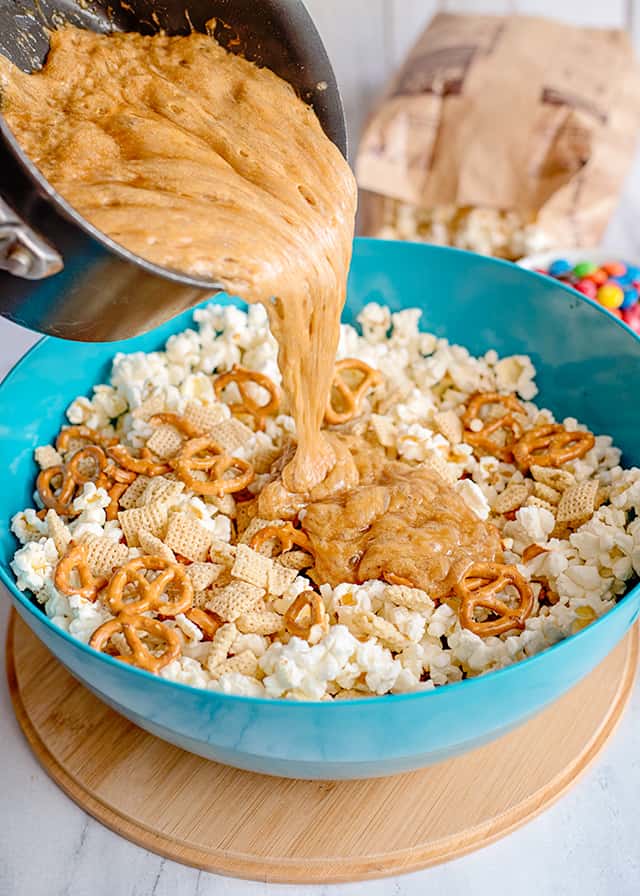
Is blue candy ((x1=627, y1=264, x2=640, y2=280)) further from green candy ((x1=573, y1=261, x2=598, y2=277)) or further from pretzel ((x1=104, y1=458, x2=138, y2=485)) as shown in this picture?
pretzel ((x1=104, y1=458, x2=138, y2=485))

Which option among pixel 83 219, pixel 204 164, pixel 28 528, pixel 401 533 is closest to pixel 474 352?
pixel 401 533

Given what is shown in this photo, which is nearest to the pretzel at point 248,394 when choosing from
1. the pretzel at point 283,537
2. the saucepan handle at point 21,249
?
the pretzel at point 283,537

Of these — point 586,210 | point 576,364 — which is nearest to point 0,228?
point 576,364

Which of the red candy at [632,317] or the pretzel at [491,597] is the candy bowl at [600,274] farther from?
the pretzel at [491,597]

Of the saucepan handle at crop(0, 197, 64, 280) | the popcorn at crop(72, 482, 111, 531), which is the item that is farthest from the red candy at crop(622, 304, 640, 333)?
the saucepan handle at crop(0, 197, 64, 280)

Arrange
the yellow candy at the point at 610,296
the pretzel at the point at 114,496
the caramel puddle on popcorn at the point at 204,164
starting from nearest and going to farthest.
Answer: the caramel puddle on popcorn at the point at 204,164 → the pretzel at the point at 114,496 → the yellow candy at the point at 610,296

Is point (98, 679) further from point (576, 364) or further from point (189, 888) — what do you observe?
point (576, 364)
